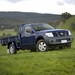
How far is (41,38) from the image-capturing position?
1894 cm

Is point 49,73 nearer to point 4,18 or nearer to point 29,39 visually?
point 29,39

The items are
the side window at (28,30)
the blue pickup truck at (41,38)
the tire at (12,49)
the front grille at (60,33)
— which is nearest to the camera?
the blue pickup truck at (41,38)

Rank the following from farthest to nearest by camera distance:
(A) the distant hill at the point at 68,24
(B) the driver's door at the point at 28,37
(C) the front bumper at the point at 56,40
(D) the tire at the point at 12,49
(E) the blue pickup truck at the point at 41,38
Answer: (A) the distant hill at the point at 68,24
(D) the tire at the point at 12,49
(B) the driver's door at the point at 28,37
(E) the blue pickup truck at the point at 41,38
(C) the front bumper at the point at 56,40

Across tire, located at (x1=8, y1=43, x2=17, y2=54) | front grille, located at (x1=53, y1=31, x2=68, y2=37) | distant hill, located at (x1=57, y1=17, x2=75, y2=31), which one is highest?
distant hill, located at (x1=57, y1=17, x2=75, y2=31)

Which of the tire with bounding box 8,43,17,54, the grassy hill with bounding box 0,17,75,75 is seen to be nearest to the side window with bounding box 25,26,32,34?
the tire with bounding box 8,43,17,54

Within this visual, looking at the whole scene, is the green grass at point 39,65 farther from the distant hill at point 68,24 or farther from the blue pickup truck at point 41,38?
the distant hill at point 68,24

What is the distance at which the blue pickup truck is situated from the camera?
18.4m

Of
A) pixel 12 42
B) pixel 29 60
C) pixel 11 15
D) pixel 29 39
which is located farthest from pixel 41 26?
pixel 11 15

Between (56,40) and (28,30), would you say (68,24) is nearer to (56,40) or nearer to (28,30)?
→ (28,30)

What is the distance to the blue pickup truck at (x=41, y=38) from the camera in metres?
18.4

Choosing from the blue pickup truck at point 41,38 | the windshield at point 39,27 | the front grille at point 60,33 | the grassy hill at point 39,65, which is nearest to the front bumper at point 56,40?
the blue pickup truck at point 41,38

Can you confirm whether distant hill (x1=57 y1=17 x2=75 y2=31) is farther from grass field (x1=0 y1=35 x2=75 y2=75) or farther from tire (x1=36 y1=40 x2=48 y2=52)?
grass field (x1=0 y1=35 x2=75 y2=75)

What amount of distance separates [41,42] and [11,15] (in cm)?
17410

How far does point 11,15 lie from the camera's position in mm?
191750
